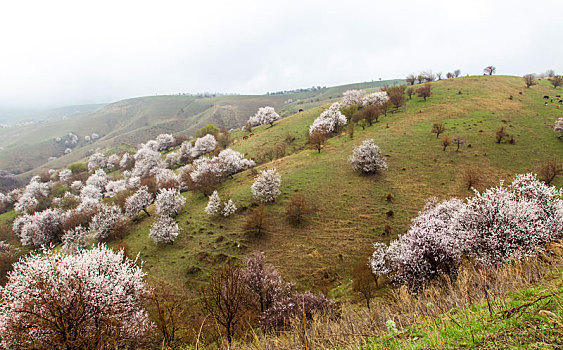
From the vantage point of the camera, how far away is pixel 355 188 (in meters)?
46.7

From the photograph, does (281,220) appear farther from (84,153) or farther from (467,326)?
(84,153)

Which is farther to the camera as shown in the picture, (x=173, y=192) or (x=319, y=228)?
(x=173, y=192)

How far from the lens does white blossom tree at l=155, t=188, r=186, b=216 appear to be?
49.8 meters

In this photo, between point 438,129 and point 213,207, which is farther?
point 438,129

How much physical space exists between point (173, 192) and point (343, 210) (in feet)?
125

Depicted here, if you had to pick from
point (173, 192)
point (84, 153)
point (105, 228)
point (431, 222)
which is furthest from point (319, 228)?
point (84, 153)

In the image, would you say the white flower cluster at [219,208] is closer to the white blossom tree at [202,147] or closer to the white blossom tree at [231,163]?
the white blossom tree at [231,163]

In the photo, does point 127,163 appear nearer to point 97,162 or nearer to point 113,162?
point 113,162

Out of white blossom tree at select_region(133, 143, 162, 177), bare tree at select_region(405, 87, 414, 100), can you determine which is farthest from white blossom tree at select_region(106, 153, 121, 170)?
bare tree at select_region(405, 87, 414, 100)

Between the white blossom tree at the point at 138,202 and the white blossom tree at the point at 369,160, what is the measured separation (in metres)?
53.0

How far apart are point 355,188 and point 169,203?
135 ft

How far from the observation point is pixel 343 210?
41.5m

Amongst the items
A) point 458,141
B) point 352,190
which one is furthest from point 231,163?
point 458,141

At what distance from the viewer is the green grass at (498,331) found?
11.4 feet
